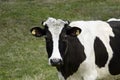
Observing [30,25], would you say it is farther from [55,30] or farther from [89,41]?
[55,30]

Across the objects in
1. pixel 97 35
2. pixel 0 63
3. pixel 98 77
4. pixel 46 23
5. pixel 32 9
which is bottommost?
pixel 32 9

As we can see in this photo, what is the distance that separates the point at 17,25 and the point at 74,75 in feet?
40.8

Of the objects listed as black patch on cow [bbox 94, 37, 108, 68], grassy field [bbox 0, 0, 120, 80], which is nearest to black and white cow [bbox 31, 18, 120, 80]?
black patch on cow [bbox 94, 37, 108, 68]

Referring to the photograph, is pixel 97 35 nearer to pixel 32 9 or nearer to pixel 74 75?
pixel 74 75

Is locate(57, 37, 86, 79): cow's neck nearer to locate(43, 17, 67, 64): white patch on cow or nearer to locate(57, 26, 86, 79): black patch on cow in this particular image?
locate(57, 26, 86, 79): black patch on cow

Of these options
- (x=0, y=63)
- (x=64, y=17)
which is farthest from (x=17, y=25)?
(x=0, y=63)

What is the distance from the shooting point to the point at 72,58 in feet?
31.5

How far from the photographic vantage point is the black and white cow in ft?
29.4

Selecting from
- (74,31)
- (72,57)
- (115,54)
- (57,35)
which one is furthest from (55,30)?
(115,54)

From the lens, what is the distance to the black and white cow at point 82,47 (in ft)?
29.4

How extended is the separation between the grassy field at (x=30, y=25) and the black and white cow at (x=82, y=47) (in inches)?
111

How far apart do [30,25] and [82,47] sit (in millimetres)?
12567

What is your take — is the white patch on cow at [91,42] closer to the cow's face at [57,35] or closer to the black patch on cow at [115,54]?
the black patch on cow at [115,54]

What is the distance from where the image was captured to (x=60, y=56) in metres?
8.73
